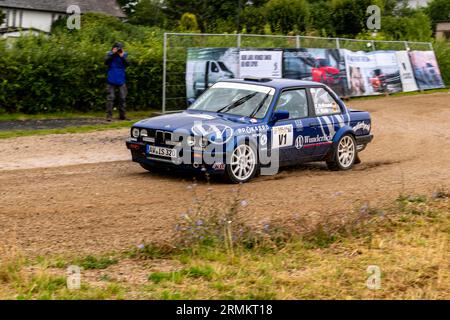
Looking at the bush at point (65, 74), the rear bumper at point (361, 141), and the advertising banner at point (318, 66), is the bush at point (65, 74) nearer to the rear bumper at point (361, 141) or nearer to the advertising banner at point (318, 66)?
the advertising banner at point (318, 66)

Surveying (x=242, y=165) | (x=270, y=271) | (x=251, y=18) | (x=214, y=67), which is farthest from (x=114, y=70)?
(x=251, y=18)

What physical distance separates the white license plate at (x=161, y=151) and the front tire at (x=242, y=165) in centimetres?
81

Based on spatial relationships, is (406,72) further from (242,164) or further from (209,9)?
(209,9)

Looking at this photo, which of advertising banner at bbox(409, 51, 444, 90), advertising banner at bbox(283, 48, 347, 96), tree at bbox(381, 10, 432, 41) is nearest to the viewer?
advertising banner at bbox(283, 48, 347, 96)

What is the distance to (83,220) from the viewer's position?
873cm

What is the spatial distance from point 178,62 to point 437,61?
50.5 ft

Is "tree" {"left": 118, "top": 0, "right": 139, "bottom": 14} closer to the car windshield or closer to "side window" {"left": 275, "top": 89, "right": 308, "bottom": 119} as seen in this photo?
the car windshield

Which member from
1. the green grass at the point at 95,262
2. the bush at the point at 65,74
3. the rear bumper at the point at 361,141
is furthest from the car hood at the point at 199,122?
the bush at the point at 65,74

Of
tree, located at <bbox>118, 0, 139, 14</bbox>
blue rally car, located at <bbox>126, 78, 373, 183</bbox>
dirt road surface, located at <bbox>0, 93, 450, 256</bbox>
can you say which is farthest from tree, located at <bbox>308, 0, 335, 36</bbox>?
blue rally car, located at <bbox>126, 78, 373, 183</bbox>

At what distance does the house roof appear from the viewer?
52281 millimetres

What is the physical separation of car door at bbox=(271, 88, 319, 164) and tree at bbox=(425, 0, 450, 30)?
66435 mm

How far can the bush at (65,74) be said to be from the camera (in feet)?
60.8
